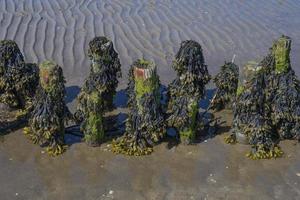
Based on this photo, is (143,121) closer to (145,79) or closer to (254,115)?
(145,79)

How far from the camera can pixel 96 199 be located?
8344 mm

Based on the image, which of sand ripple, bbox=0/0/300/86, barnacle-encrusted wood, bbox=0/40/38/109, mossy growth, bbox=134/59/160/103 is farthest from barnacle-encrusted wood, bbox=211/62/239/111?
barnacle-encrusted wood, bbox=0/40/38/109

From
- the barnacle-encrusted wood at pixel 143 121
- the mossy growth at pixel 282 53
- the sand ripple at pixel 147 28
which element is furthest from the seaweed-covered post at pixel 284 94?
the sand ripple at pixel 147 28

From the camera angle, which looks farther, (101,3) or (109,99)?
(101,3)

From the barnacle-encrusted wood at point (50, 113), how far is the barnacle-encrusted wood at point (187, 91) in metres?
2.01

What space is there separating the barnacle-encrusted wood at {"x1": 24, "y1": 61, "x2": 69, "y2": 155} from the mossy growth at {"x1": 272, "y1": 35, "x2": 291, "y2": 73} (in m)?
3.95

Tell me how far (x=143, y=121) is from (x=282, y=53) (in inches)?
112

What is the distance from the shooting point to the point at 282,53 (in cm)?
951

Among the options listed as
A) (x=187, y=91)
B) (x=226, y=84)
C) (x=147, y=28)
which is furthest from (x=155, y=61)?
(x=187, y=91)

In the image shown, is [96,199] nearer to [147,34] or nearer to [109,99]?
[109,99]

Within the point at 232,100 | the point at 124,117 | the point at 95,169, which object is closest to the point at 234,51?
the point at 232,100

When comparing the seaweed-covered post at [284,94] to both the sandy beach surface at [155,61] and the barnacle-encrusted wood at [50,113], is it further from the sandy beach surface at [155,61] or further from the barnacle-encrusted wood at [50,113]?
the barnacle-encrusted wood at [50,113]

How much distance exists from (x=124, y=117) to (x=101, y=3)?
7.20 meters

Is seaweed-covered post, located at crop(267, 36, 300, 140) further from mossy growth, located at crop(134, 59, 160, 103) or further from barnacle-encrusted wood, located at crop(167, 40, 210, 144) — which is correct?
mossy growth, located at crop(134, 59, 160, 103)
